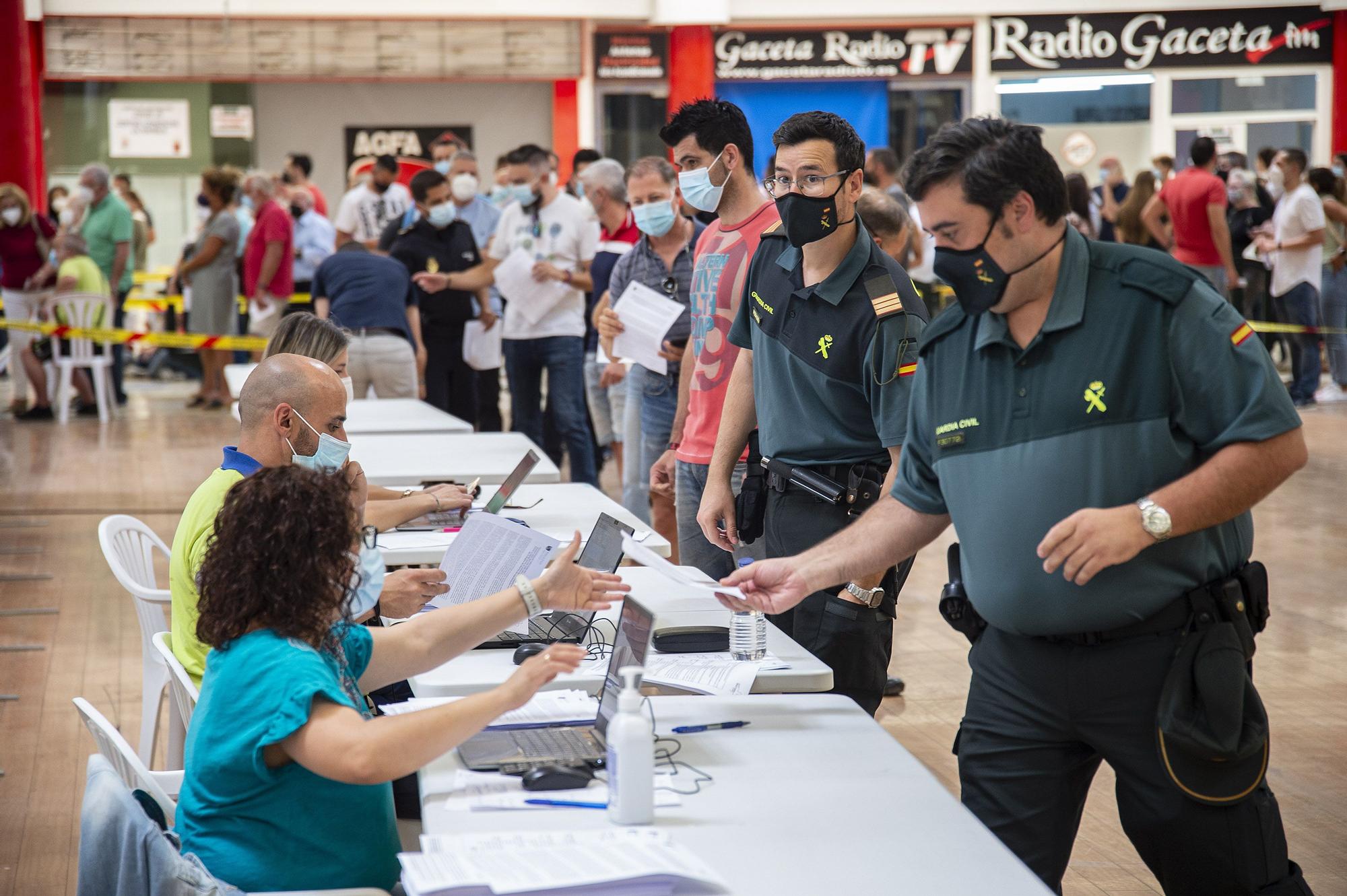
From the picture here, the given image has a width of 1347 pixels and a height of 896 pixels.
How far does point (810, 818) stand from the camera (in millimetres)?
1958

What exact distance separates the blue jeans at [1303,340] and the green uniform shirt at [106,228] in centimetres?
910

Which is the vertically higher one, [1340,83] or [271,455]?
[1340,83]

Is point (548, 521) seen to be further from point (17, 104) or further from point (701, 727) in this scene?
point (17, 104)

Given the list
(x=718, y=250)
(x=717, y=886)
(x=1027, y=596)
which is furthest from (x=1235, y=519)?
(x=718, y=250)

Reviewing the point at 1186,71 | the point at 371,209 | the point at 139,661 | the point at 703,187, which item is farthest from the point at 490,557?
the point at 1186,71

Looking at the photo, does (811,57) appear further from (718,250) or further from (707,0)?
(718,250)

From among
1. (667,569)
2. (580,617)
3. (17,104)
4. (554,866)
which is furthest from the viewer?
(17,104)

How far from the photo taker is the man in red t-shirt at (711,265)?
12.8ft

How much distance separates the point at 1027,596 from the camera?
2.11 metres

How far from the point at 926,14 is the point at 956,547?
1462cm

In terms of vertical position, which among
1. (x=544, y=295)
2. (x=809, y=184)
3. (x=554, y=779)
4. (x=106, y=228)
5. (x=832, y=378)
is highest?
(x=106, y=228)

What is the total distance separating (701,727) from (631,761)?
46 cm

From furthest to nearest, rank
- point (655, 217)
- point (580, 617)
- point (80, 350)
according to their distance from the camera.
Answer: point (80, 350) < point (655, 217) < point (580, 617)

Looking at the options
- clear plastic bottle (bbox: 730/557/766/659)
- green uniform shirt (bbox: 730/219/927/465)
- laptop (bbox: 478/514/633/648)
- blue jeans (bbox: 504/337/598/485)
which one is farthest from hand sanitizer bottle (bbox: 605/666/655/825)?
blue jeans (bbox: 504/337/598/485)
